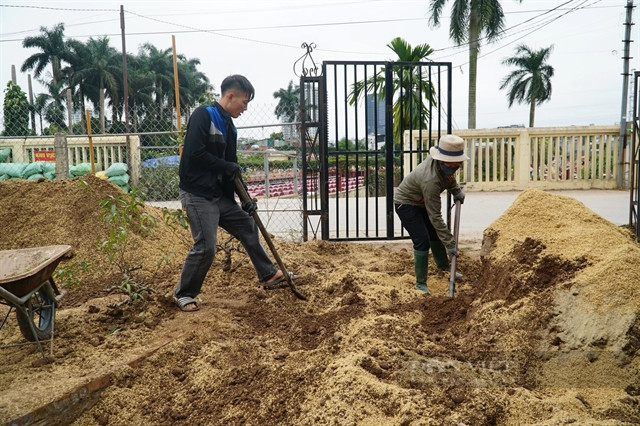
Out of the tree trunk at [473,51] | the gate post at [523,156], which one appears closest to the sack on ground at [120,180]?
the gate post at [523,156]

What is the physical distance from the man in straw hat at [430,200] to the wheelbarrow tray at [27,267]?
9.90 feet

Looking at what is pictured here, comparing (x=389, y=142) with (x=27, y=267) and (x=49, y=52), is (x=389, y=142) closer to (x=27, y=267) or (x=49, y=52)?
(x=27, y=267)

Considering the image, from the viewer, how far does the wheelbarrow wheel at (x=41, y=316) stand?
10.5 feet

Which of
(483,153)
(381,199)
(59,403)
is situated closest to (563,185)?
(483,153)

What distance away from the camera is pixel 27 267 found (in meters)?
3.49

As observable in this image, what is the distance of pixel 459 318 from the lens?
13.1 ft

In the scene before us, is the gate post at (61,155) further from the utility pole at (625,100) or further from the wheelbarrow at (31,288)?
the utility pole at (625,100)

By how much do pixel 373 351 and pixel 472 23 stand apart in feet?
79.2

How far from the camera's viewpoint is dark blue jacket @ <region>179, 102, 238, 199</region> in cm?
398

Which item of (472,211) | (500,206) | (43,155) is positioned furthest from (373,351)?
(43,155)

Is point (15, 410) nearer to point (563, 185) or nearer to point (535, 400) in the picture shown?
point (535, 400)

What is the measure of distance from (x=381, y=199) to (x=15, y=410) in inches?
459

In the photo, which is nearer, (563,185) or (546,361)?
(546,361)

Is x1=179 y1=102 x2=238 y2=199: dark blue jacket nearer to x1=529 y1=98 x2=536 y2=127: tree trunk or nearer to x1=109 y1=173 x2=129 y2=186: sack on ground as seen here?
x1=109 y1=173 x2=129 y2=186: sack on ground
